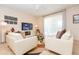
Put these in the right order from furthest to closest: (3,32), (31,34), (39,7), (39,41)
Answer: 1. (39,41)
2. (31,34)
3. (3,32)
4. (39,7)

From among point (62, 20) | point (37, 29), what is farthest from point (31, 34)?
point (62, 20)

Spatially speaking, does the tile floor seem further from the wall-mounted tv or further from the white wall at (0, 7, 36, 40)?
the wall-mounted tv

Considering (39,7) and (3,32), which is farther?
(3,32)

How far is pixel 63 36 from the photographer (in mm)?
2266

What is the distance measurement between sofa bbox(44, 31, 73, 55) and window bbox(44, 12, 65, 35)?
0.58 feet

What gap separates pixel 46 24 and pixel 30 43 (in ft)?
2.21

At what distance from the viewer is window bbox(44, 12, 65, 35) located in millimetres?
2016

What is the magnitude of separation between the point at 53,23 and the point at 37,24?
0.36m

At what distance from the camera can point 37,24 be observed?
211 centimetres

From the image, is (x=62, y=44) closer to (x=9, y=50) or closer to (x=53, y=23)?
(x=53, y=23)

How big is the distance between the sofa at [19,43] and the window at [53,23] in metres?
0.37

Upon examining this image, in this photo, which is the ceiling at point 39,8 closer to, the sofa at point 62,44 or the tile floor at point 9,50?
the sofa at point 62,44

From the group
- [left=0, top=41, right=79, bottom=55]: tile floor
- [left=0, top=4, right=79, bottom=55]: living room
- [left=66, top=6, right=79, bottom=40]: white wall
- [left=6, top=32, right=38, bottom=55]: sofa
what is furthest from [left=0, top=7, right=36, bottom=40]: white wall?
[left=66, top=6, right=79, bottom=40]: white wall
